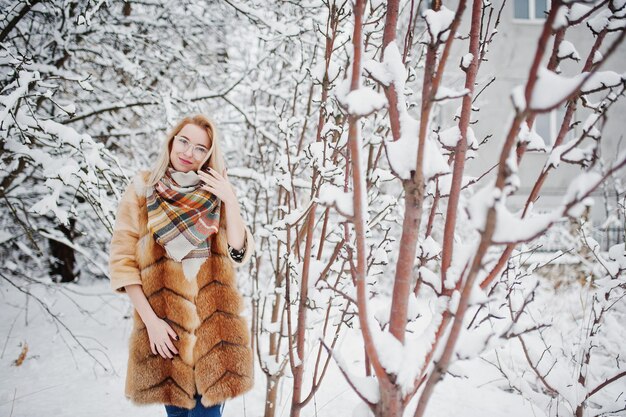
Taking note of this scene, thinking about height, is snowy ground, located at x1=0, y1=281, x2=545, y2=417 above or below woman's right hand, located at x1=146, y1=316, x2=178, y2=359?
below

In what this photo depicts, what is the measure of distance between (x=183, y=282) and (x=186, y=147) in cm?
63

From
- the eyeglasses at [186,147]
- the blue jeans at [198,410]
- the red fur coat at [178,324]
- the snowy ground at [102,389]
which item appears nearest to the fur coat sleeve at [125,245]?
the red fur coat at [178,324]

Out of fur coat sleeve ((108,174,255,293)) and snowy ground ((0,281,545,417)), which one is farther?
snowy ground ((0,281,545,417))

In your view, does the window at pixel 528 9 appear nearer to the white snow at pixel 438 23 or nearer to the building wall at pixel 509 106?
the building wall at pixel 509 106

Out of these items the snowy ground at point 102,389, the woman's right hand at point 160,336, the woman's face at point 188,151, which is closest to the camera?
the woman's right hand at point 160,336

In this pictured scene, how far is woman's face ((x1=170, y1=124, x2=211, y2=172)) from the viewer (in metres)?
1.68

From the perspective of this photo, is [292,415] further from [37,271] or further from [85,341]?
[37,271]

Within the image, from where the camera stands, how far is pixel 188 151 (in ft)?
5.50

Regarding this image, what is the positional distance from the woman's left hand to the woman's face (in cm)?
13

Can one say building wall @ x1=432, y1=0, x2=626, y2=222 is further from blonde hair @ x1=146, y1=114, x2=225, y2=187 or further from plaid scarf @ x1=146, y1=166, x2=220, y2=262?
plaid scarf @ x1=146, y1=166, x2=220, y2=262

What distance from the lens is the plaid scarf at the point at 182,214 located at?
1548mm

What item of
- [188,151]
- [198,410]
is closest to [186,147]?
[188,151]

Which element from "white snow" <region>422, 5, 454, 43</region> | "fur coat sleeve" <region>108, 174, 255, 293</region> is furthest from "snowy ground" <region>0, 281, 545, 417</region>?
"white snow" <region>422, 5, 454, 43</region>

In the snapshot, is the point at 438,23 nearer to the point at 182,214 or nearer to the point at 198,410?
the point at 182,214
